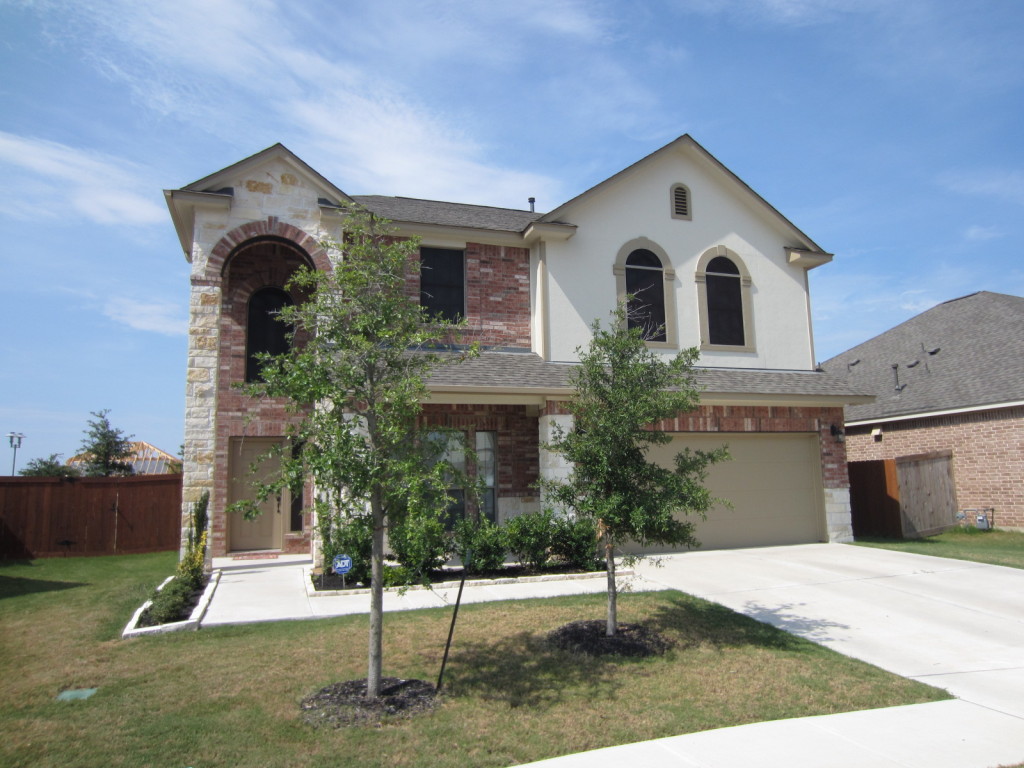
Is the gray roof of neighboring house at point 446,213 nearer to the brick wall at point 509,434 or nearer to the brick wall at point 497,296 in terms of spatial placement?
the brick wall at point 497,296

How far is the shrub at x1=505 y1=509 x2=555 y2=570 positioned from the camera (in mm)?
11219

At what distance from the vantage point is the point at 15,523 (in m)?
15.2

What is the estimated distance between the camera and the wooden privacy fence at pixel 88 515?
15.3m

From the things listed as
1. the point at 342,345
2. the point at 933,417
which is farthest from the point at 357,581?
the point at 933,417

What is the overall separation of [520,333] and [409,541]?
847 cm

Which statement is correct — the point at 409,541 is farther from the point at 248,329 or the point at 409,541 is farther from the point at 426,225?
the point at 248,329

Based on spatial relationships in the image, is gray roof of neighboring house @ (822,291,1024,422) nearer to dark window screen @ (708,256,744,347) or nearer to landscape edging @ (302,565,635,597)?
dark window screen @ (708,256,744,347)

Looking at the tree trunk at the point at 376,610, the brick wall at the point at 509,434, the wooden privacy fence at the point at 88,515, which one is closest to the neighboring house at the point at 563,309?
the brick wall at the point at 509,434

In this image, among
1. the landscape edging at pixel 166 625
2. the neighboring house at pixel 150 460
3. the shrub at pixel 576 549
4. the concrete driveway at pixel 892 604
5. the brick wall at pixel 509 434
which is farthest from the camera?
the neighboring house at pixel 150 460

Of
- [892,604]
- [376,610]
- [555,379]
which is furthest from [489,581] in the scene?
[892,604]

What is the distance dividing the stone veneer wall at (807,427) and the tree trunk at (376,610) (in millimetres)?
8737

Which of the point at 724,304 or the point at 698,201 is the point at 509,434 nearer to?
the point at 724,304

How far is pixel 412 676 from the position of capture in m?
6.49

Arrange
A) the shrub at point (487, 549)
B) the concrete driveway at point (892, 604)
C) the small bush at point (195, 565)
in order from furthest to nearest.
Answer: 1. the shrub at point (487, 549)
2. the small bush at point (195, 565)
3. the concrete driveway at point (892, 604)
